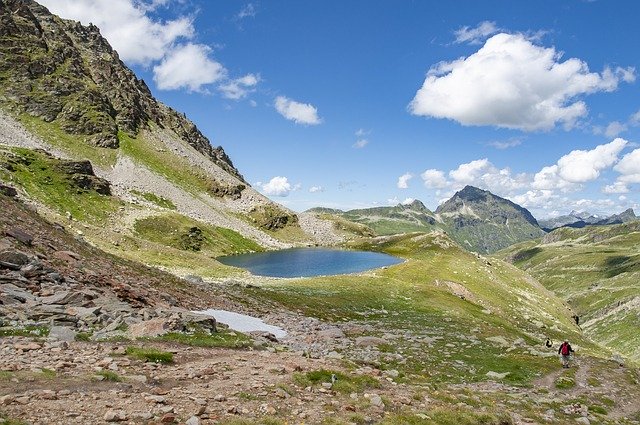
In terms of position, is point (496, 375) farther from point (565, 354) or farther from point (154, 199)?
point (154, 199)

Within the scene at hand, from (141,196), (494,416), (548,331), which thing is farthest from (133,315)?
(141,196)

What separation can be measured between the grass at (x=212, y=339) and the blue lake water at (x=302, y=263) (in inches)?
3711

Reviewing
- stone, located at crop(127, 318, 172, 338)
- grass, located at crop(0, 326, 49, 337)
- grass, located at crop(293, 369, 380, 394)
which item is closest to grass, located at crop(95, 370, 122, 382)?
grass, located at crop(0, 326, 49, 337)

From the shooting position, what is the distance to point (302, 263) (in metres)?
151

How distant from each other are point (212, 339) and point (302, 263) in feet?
414

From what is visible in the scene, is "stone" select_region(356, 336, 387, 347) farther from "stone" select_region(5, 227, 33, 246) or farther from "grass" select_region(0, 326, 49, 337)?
"stone" select_region(5, 227, 33, 246)

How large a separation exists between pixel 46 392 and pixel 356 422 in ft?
34.1

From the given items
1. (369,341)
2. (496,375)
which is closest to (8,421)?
(369,341)

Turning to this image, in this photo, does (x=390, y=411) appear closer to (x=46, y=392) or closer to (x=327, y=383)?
(x=327, y=383)

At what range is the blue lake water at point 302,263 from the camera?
12875 centimetres

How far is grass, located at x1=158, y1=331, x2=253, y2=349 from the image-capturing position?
917 inches

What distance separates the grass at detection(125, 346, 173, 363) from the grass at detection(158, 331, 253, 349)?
318 cm

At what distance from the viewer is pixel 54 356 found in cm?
1697

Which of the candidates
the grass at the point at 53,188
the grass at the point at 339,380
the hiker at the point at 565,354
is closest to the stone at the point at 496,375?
the hiker at the point at 565,354
